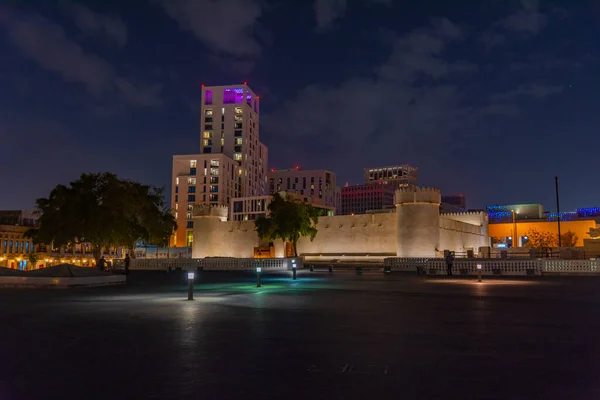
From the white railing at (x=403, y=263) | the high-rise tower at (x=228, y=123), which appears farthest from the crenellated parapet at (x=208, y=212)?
the high-rise tower at (x=228, y=123)

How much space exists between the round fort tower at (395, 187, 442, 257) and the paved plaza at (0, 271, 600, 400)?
3687 centimetres

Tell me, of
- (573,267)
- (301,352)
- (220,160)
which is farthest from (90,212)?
(220,160)

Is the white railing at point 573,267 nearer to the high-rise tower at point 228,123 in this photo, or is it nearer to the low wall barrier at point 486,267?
the low wall barrier at point 486,267

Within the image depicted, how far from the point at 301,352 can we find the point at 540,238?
259ft

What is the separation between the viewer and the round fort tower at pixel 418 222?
49.2 meters

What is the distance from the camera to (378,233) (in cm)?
5594

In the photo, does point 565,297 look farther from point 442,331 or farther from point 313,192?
point 313,192

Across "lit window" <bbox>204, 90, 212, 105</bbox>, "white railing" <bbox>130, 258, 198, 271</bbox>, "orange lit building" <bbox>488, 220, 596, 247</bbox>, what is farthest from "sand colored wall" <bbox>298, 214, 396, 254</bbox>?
"lit window" <bbox>204, 90, 212, 105</bbox>

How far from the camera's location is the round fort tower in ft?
161

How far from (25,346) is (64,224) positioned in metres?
29.1

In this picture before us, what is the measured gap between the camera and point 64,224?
112 feet

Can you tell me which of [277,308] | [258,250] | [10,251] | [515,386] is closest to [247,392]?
[515,386]

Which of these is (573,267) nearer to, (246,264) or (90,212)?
(246,264)

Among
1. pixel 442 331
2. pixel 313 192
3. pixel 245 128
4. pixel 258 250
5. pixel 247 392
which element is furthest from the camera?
pixel 313 192
